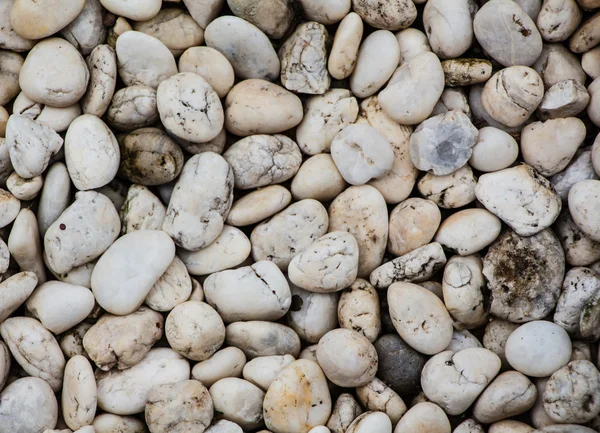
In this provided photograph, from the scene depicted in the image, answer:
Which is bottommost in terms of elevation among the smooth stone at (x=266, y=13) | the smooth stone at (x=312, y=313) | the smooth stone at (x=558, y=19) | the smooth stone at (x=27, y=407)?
the smooth stone at (x=27, y=407)

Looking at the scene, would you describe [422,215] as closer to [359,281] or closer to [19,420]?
[359,281]

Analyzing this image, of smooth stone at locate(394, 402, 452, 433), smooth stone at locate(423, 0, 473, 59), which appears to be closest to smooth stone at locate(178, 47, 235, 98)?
smooth stone at locate(423, 0, 473, 59)

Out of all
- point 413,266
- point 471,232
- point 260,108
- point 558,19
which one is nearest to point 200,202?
point 260,108

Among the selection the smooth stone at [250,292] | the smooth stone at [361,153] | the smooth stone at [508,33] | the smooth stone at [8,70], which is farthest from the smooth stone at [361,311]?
the smooth stone at [8,70]

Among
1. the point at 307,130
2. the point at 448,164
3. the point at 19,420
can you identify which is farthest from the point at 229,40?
the point at 19,420

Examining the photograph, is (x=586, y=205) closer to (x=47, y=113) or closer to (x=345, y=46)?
(x=345, y=46)

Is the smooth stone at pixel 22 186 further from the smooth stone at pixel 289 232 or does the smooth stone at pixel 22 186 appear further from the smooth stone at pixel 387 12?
the smooth stone at pixel 387 12
